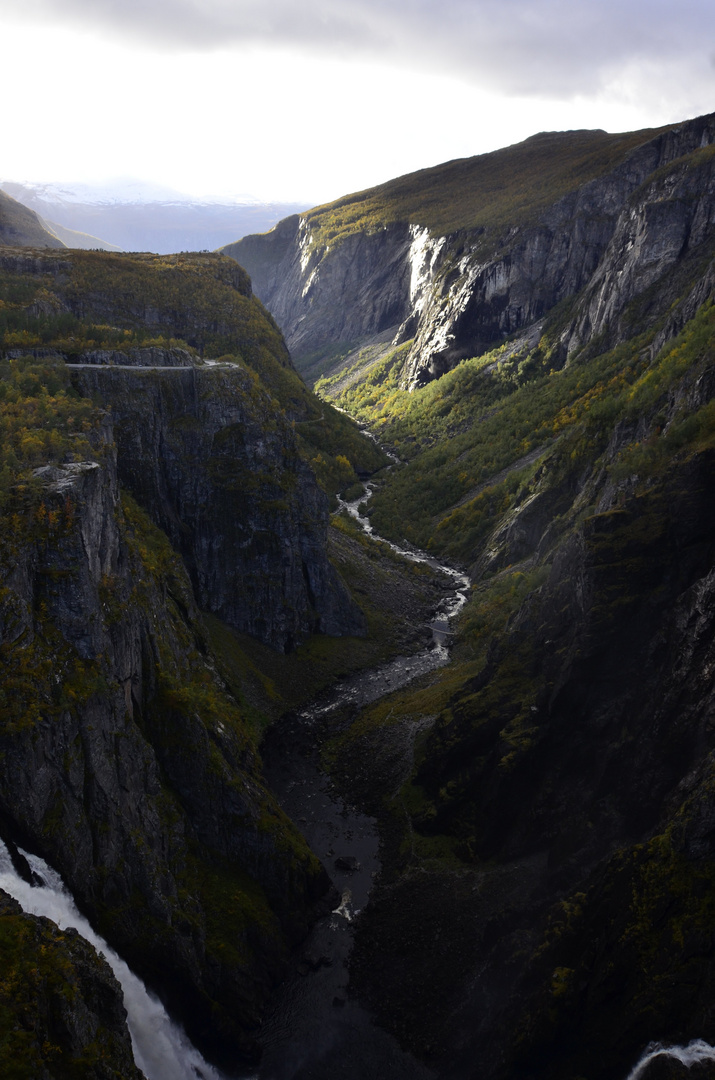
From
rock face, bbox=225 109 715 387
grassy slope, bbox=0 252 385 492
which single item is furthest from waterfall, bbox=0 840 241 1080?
rock face, bbox=225 109 715 387

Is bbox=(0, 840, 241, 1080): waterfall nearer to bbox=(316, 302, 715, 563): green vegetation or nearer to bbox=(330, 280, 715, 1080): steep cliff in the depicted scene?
bbox=(330, 280, 715, 1080): steep cliff

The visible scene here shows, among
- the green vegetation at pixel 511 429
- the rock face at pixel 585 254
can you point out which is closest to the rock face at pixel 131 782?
the green vegetation at pixel 511 429

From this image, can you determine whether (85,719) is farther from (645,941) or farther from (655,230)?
(655,230)

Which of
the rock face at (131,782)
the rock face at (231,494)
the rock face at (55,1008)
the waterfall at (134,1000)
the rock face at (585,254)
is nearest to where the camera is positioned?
the rock face at (55,1008)

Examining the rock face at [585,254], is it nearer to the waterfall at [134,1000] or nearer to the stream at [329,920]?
the stream at [329,920]

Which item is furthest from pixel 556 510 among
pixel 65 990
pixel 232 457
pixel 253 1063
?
pixel 65 990

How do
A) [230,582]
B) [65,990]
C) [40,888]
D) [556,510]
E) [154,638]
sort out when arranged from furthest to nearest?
[556,510] → [230,582] → [154,638] → [40,888] → [65,990]

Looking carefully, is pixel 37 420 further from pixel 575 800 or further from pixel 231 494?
pixel 575 800
